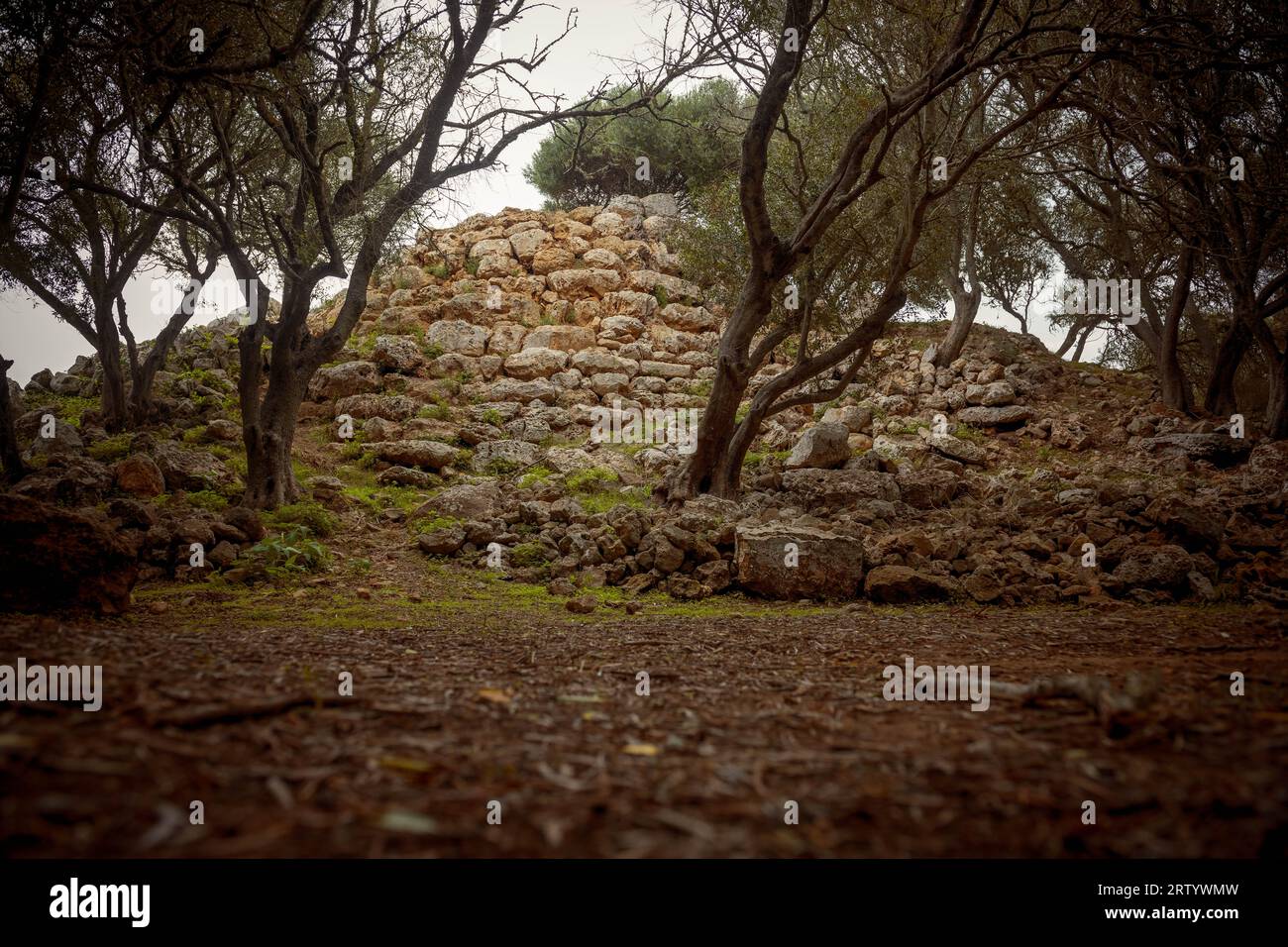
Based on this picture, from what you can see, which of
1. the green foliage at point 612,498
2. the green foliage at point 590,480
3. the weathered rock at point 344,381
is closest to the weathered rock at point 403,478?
the green foliage at point 590,480

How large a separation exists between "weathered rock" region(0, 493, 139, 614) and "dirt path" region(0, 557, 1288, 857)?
4.52 ft

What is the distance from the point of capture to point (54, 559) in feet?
17.0

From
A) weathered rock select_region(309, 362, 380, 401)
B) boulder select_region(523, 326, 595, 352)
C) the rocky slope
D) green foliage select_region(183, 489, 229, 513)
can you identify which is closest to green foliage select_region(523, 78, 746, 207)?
the rocky slope

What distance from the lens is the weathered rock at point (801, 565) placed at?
816 cm

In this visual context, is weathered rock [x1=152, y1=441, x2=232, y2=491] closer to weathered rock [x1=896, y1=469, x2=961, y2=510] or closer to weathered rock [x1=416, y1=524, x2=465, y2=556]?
Answer: weathered rock [x1=416, y1=524, x2=465, y2=556]

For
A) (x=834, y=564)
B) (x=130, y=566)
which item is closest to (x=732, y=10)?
(x=834, y=564)

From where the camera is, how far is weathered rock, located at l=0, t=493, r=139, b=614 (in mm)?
5074

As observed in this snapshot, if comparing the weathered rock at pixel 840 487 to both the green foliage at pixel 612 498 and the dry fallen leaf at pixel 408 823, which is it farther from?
the dry fallen leaf at pixel 408 823

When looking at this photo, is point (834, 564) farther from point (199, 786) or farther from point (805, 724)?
point (199, 786)

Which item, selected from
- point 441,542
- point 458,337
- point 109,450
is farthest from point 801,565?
point 458,337

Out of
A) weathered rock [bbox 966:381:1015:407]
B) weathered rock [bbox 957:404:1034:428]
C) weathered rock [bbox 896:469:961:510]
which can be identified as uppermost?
weathered rock [bbox 966:381:1015:407]

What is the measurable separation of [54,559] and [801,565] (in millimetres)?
7265

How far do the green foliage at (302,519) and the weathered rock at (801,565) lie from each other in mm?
6167

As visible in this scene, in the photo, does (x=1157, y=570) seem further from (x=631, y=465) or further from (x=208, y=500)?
(x=208, y=500)
